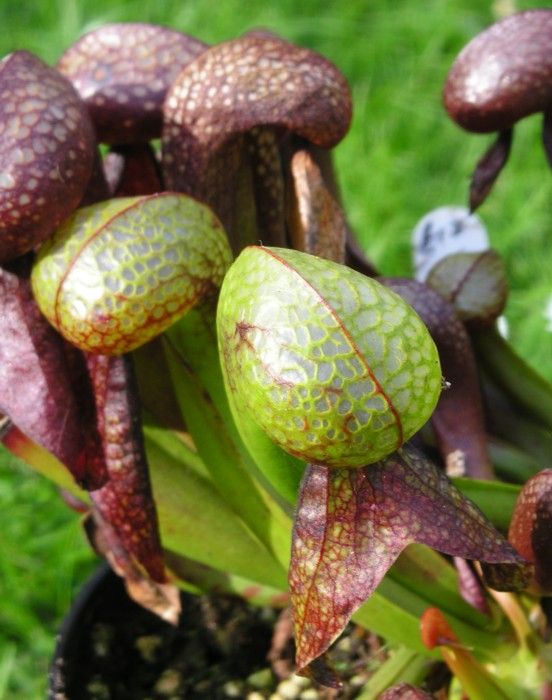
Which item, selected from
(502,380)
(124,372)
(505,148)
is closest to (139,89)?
(124,372)

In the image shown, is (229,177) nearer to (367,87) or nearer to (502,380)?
(502,380)

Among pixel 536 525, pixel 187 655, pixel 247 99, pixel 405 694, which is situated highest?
pixel 247 99

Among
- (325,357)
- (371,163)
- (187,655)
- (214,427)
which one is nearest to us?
(325,357)

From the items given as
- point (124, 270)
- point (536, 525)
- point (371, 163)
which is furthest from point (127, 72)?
point (371, 163)

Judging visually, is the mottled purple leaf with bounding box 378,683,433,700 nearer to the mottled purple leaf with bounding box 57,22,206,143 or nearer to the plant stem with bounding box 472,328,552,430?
the plant stem with bounding box 472,328,552,430

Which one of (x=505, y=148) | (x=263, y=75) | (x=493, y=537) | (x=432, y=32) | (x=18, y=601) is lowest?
(x=18, y=601)

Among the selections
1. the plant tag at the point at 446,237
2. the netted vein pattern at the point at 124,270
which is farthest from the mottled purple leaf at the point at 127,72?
the plant tag at the point at 446,237

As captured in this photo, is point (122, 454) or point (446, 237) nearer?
point (122, 454)

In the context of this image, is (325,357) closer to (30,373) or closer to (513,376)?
(30,373)
